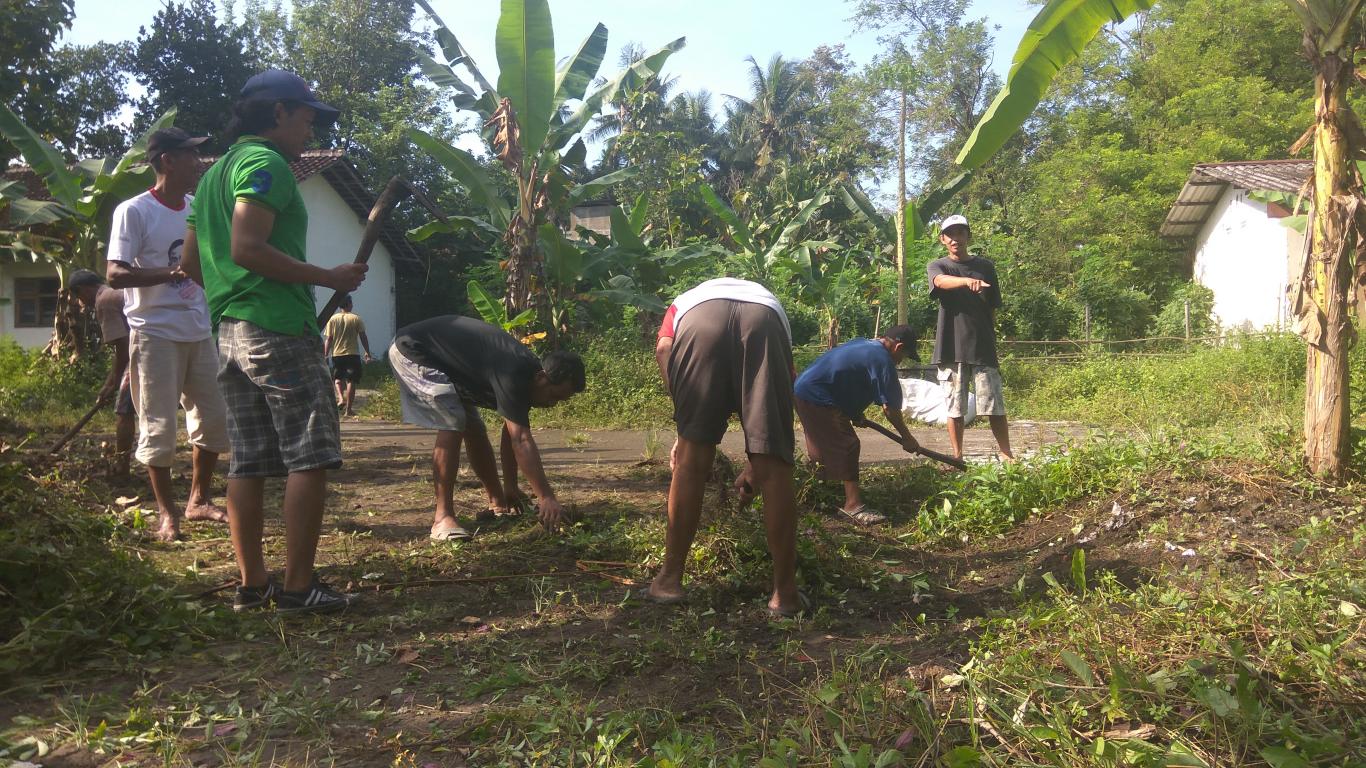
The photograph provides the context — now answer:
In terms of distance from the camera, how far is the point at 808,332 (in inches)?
821

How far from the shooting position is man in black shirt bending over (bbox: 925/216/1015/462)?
656 cm

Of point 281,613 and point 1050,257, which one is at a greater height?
point 1050,257

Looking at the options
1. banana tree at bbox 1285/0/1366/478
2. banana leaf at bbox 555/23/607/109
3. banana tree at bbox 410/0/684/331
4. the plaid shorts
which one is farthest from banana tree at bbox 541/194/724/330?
banana tree at bbox 1285/0/1366/478

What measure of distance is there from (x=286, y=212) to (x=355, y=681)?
171cm

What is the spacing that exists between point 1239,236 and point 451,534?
842 inches

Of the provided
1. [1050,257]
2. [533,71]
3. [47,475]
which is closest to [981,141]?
[47,475]

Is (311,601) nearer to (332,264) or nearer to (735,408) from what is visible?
(735,408)

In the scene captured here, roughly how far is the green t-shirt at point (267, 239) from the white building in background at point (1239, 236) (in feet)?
57.4

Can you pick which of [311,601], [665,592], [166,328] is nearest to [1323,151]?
[665,592]

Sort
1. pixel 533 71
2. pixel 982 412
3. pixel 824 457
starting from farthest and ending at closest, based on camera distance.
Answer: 1. pixel 533 71
2. pixel 982 412
3. pixel 824 457

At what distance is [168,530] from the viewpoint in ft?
14.6

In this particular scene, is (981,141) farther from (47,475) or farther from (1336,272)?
(47,475)

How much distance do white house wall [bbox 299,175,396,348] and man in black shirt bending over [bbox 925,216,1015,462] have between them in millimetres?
17014

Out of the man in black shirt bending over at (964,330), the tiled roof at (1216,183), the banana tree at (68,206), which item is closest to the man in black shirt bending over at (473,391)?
the man in black shirt bending over at (964,330)
